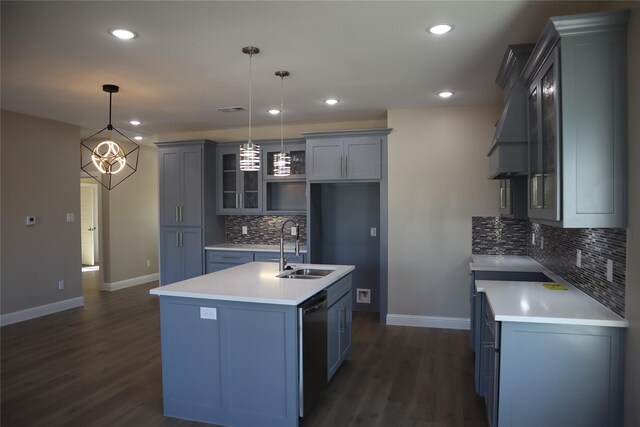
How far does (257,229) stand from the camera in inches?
250

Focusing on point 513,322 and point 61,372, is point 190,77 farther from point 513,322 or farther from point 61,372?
point 513,322

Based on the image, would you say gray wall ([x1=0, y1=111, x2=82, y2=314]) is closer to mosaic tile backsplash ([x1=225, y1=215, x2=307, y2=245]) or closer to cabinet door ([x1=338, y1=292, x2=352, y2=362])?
mosaic tile backsplash ([x1=225, y1=215, x2=307, y2=245])

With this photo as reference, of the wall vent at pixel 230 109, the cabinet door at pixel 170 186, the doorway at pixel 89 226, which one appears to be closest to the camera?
the wall vent at pixel 230 109

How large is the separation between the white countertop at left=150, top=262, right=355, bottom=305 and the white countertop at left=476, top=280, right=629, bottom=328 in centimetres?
111

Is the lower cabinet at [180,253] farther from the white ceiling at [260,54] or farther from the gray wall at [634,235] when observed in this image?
the gray wall at [634,235]

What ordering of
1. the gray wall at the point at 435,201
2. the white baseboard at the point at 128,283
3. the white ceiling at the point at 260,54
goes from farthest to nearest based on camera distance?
the white baseboard at the point at 128,283 < the gray wall at the point at 435,201 < the white ceiling at the point at 260,54

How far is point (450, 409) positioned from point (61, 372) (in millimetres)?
3222

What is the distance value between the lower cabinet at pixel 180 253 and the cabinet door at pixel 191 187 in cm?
14

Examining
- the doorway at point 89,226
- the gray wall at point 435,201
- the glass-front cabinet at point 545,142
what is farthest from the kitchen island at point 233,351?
the doorway at point 89,226

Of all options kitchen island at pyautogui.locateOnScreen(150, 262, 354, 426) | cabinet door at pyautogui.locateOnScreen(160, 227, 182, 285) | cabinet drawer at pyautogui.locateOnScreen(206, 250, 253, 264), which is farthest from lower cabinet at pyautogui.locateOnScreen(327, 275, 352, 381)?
cabinet door at pyautogui.locateOnScreen(160, 227, 182, 285)

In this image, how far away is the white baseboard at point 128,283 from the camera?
721 cm

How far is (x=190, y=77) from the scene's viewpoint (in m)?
3.85

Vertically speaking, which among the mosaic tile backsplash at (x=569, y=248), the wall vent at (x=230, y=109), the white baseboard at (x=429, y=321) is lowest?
the white baseboard at (x=429, y=321)

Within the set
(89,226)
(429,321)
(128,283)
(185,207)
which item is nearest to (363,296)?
(429,321)
